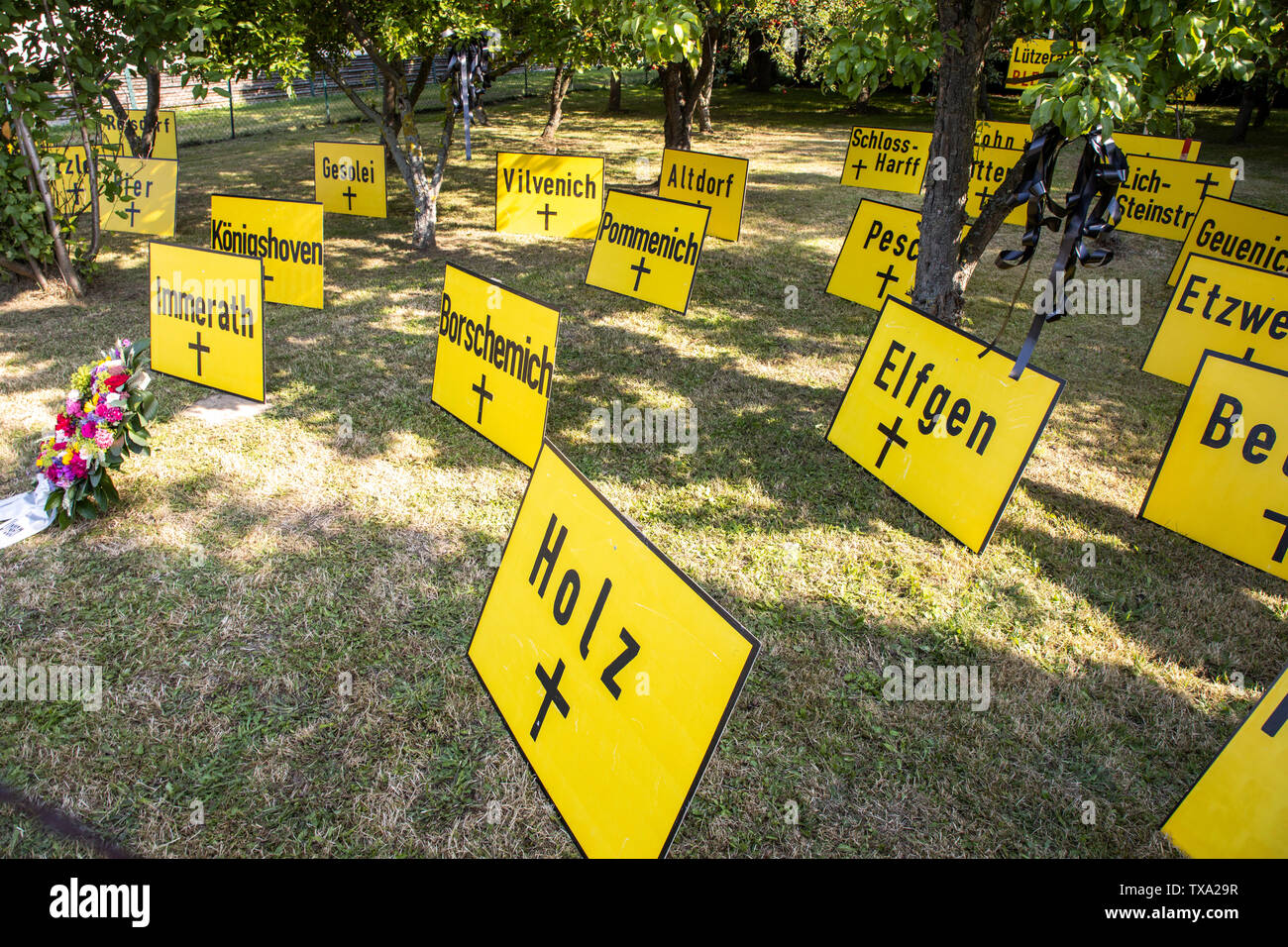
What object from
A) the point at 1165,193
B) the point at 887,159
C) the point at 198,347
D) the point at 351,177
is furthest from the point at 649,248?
the point at 1165,193

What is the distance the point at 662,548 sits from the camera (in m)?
5.11

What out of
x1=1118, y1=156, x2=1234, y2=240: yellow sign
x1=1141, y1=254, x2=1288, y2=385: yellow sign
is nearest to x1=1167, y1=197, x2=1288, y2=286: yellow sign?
x1=1141, y1=254, x2=1288, y2=385: yellow sign

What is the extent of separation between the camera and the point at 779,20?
23.1m

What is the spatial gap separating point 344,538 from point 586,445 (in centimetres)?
201

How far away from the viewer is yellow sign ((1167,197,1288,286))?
8.05 meters

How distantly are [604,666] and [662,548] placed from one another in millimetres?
2487

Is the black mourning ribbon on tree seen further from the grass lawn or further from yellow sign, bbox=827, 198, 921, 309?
yellow sign, bbox=827, 198, 921, 309

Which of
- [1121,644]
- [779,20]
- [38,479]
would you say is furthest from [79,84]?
[779,20]

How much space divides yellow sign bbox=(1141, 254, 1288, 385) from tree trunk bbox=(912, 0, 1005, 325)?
1.97 metres

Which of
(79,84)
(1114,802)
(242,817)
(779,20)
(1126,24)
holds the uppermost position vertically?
(779,20)

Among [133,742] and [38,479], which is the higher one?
[38,479]

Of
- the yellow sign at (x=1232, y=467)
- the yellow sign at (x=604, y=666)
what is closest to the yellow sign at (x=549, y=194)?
the yellow sign at (x=1232, y=467)

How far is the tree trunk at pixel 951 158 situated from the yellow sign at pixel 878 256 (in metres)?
0.78

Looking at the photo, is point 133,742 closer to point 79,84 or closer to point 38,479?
point 38,479
